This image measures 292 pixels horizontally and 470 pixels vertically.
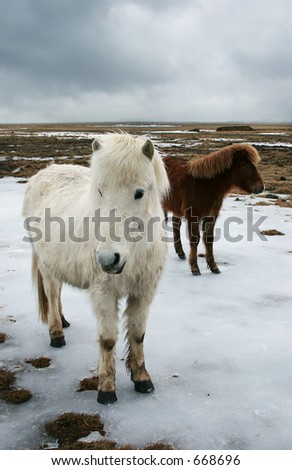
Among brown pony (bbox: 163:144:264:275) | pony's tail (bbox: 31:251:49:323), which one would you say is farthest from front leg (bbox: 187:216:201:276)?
pony's tail (bbox: 31:251:49:323)

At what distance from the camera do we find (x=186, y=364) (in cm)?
375

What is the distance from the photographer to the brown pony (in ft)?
21.3

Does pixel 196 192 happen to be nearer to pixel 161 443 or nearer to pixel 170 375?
pixel 170 375

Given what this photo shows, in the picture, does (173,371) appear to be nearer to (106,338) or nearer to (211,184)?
(106,338)

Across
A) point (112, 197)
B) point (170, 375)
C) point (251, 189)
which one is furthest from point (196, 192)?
point (112, 197)

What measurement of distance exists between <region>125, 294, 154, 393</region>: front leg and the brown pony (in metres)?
3.24

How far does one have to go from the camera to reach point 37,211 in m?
4.33

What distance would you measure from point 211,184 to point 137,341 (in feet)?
12.6

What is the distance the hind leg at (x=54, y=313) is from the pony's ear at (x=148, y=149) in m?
1.96

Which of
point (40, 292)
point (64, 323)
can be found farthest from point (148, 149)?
point (64, 323)

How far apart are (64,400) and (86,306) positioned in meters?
2.00

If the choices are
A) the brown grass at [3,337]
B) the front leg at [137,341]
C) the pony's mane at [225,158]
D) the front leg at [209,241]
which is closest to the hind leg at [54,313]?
the brown grass at [3,337]

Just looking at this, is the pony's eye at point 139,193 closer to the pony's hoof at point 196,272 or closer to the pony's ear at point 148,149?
the pony's ear at point 148,149

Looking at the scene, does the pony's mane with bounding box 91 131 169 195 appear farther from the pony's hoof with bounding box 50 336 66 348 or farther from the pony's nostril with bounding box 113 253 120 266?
the pony's hoof with bounding box 50 336 66 348
